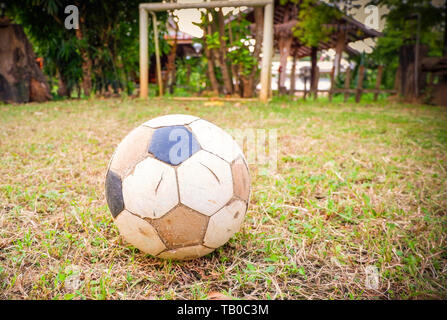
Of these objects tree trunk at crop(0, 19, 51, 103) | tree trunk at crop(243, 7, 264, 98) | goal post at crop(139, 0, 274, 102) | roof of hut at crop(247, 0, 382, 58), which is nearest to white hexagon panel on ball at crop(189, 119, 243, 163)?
goal post at crop(139, 0, 274, 102)

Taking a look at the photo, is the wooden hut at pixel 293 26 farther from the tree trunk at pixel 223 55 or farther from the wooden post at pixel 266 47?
the wooden post at pixel 266 47

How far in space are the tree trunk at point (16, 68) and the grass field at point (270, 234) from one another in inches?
202

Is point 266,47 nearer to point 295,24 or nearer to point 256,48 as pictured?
point 256,48

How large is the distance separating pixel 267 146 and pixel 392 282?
242 cm

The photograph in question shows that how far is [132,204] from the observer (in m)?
1.29

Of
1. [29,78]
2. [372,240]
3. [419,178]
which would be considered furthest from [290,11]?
[372,240]

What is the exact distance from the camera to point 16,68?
→ 742 cm

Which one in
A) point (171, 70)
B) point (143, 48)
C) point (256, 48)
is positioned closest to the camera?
point (143, 48)

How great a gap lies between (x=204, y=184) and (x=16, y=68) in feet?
27.3

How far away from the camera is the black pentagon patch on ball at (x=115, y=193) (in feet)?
4.39

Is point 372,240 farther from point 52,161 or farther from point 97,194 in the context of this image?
point 52,161

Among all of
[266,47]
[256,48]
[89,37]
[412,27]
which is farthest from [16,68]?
[412,27]

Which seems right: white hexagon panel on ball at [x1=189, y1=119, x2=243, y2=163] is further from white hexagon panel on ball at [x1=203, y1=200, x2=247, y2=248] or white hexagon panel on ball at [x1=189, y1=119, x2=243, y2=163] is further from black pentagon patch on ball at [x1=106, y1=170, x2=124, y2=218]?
black pentagon patch on ball at [x1=106, y1=170, x2=124, y2=218]

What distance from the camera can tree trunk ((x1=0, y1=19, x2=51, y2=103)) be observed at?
730cm
